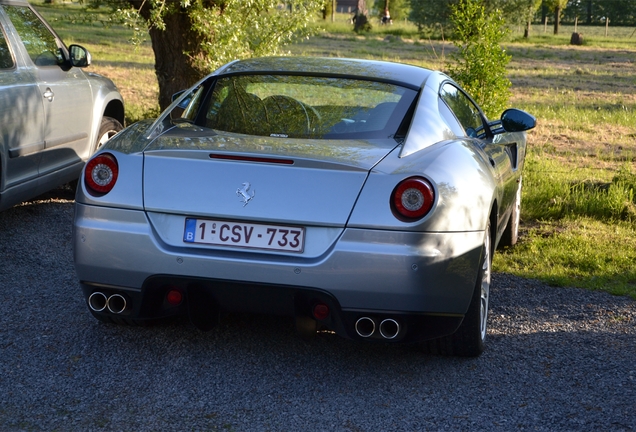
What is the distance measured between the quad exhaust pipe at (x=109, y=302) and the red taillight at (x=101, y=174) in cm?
49

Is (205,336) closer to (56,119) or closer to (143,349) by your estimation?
(143,349)

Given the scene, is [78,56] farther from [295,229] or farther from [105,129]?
[295,229]

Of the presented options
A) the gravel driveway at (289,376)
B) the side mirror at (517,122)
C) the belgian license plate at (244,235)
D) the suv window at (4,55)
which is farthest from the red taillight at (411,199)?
the suv window at (4,55)

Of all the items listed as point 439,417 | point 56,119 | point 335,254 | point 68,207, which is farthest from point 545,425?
point 68,207

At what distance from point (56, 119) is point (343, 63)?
9.46ft

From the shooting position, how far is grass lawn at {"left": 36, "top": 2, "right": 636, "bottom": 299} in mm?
6734

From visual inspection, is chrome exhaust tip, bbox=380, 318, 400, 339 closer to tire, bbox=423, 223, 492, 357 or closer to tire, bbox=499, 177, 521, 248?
tire, bbox=423, 223, 492, 357

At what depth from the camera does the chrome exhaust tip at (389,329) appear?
379 cm

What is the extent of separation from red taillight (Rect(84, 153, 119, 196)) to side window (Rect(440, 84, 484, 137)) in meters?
1.96

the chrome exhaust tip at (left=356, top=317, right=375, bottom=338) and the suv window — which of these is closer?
the chrome exhaust tip at (left=356, top=317, right=375, bottom=338)

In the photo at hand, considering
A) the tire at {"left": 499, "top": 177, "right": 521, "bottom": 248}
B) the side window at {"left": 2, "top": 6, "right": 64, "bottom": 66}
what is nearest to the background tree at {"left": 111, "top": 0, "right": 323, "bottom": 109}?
the side window at {"left": 2, "top": 6, "right": 64, "bottom": 66}

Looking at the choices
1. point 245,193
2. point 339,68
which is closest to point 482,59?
point 339,68

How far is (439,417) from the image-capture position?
3652mm

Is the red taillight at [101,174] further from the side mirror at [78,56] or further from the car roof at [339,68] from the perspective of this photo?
the side mirror at [78,56]
